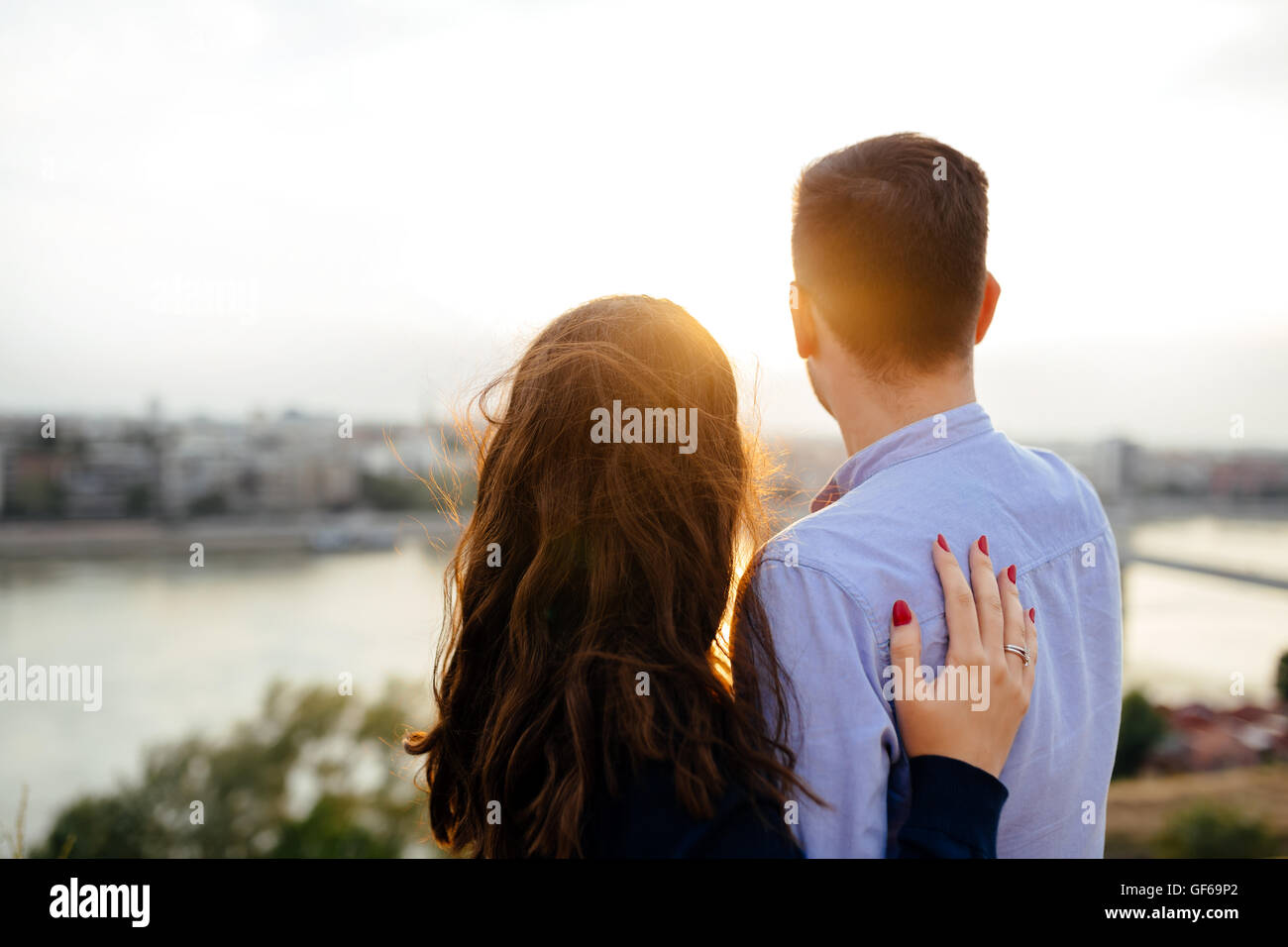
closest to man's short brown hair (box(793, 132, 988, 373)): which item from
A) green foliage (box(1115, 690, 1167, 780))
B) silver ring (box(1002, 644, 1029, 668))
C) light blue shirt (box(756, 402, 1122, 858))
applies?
light blue shirt (box(756, 402, 1122, 858))

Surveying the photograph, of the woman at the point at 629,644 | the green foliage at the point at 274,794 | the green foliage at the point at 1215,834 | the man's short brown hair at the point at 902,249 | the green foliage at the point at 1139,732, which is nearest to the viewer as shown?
the woman at the point at 629,644

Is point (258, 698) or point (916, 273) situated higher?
point (916, 273)

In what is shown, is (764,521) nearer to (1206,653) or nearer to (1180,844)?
(1180,844)

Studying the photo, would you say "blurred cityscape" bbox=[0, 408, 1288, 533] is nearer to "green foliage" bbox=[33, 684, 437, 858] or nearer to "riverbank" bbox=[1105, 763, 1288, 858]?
"green foliage" bbox=[33, 684, 437, 858]

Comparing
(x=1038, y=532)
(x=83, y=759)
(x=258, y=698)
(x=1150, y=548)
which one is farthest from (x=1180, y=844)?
(x=83, y=759)

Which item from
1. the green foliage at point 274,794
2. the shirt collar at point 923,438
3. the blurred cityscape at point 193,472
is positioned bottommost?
the green foliage at point 274,794

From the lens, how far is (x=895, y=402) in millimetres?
1144

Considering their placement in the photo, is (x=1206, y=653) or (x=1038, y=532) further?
(x=1206, y=653)

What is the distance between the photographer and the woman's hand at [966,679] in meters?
0.95

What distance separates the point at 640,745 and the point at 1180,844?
17096mm

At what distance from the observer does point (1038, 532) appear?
3.62 feet

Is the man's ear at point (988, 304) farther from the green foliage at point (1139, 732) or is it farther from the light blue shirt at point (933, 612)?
the green foliage at point (1139, 732)

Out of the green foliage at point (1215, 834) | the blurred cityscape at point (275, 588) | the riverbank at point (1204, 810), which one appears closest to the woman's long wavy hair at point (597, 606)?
the blurred cityscape at point (275, 588)

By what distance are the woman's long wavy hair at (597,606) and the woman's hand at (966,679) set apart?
0.16 meters
